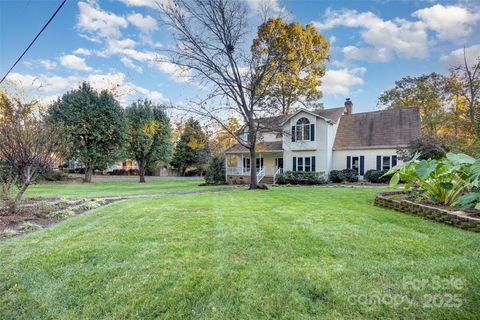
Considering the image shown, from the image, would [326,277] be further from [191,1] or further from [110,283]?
[191,1]

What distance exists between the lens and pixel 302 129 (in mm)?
20500

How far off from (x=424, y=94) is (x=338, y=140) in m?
13.4

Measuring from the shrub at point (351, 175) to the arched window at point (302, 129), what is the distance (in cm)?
401

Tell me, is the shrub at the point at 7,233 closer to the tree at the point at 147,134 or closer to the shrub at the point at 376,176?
the shrub at the point at 376,176

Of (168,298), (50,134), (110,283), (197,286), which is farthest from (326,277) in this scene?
(50,134)

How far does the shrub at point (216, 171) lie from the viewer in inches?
899

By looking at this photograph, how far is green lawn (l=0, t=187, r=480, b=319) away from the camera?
2.48 metres

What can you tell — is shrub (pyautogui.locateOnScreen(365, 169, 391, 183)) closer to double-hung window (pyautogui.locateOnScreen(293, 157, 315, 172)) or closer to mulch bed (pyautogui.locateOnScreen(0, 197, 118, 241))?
double-hung window (pyautogui.locateOnScreen(293, 157, 315, 172))

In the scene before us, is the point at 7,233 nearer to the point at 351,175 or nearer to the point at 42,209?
the point at 42,209

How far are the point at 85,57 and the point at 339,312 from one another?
17072 mm

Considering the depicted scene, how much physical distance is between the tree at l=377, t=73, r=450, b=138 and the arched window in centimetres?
1121

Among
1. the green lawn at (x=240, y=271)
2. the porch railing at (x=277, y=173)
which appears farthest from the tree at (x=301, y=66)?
the green lawn at (x=240, y=271)

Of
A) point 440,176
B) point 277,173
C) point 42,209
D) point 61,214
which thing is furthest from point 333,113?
point 42,209

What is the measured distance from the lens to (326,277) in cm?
288
